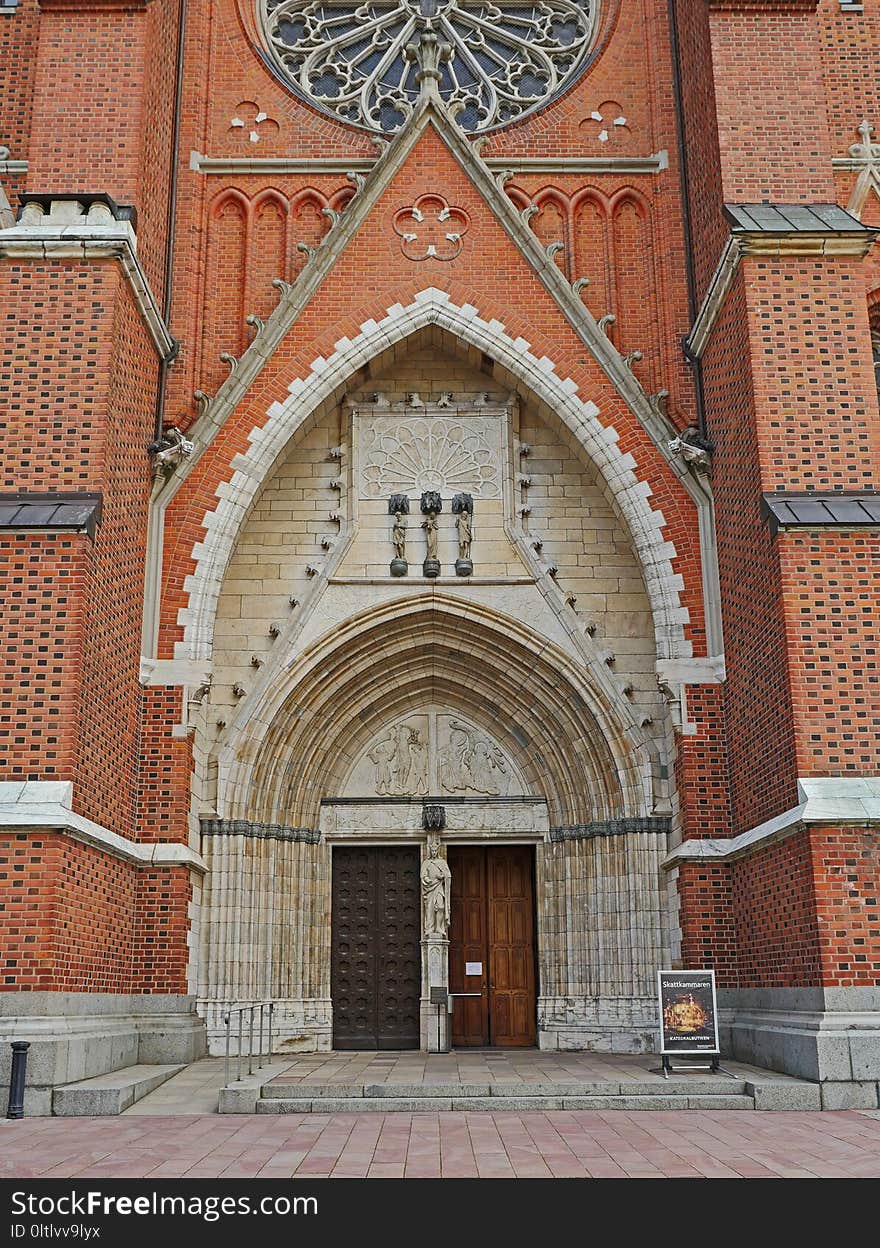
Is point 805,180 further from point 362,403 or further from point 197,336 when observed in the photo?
point 197,336

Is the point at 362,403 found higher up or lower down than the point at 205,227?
lower down

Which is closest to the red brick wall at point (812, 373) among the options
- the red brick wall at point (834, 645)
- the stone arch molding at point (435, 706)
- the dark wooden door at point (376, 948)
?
the red brick wall at point (834, 645)

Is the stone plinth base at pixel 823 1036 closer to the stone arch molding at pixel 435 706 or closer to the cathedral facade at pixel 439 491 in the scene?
the cathedral facade at pixel 439 491

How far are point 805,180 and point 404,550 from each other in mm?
5859

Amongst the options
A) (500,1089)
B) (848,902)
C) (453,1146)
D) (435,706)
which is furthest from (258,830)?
(453,1146)

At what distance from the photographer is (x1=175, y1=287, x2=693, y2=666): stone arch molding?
13983 mm

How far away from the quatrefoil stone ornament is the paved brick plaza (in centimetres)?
976

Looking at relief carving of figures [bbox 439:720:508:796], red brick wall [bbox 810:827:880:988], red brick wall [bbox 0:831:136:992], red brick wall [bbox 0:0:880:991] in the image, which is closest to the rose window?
red brick wall [bbox 0:0:880:991]

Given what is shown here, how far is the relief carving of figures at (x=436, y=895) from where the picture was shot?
48.1ft

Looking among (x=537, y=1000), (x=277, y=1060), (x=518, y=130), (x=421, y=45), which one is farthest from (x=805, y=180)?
(x=277, y=1060)

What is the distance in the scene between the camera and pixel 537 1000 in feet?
48.8

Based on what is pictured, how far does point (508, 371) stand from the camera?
1491 centimetres

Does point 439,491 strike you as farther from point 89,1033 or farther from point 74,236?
point 89,1033

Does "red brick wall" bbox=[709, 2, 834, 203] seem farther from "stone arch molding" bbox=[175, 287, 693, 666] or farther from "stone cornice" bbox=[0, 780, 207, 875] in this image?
"stone cornice" bbox=[0, 780, 207, 875]
